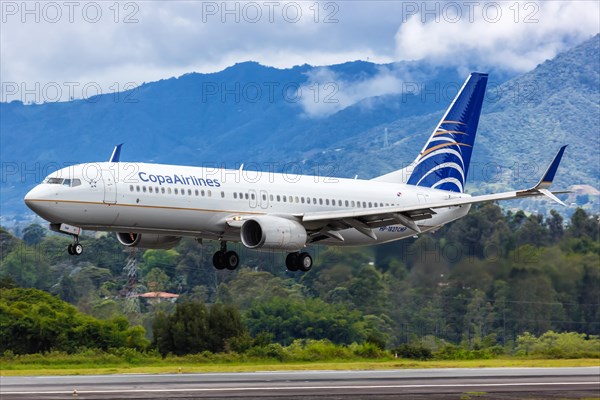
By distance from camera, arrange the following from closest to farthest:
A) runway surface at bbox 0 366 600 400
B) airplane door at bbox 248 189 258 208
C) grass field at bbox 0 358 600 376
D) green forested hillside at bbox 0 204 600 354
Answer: runway surface at bbox 0 366 600 400 < airplane door at bbox 248 189 258 208 < grass field at bbox 0 358 600 376 < green forested hillside at bbox 0 204 600 354

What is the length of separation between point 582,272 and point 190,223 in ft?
90.1

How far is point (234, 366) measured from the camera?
64.9 meters

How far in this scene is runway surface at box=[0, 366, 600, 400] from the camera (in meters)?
44.3

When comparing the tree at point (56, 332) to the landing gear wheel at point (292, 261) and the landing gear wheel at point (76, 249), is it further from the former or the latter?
the landing gear wheel at point (76, 249)

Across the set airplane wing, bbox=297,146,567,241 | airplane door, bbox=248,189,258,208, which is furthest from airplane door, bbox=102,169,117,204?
airplane wing, bbox=297,146,567,241

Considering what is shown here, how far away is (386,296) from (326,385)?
32.1 m

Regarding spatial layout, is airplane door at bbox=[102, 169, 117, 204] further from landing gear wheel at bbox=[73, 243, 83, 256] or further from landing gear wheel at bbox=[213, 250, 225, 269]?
landing gear wheel at bbox=[213, 250, 225, 269]

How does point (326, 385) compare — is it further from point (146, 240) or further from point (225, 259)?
point (146, 240)

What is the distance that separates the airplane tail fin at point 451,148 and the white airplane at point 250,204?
0.08 m

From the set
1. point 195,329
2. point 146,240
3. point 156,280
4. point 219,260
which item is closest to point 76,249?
point 146,240

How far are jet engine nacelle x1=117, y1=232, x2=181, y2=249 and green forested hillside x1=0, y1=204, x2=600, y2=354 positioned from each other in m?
11.9

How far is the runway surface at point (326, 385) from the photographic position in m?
44.3

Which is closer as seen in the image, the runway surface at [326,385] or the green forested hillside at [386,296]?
the runway surface at [326,385]

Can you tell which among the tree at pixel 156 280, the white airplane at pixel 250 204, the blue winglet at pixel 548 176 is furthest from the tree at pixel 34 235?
the blue winglet at pixel 548 176
